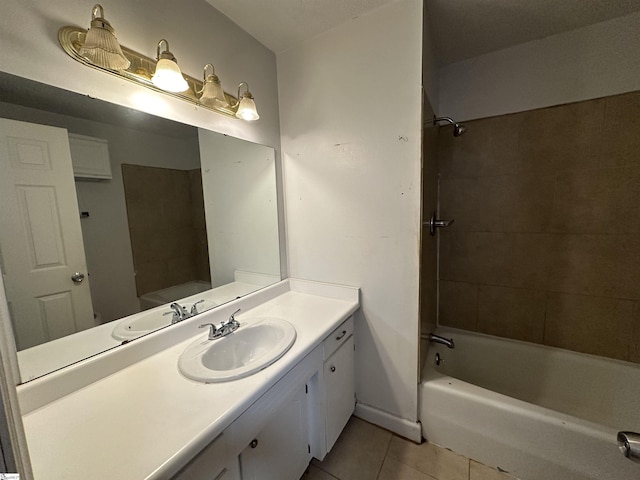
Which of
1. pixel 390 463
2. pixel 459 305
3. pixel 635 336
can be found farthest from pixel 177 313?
pixel 635 336

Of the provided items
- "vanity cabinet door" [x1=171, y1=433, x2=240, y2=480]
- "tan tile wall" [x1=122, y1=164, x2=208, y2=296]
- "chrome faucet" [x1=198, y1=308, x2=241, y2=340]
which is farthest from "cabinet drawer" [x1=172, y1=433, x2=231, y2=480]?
"tan tile wall" [x1=122, y1=164, x2=208, y2=296]

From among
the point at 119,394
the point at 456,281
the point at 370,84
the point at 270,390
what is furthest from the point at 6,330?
the point at 456,281

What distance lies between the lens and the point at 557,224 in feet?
5.25

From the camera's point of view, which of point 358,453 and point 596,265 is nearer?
point 358,453

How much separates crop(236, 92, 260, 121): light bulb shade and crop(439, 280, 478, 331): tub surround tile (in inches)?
70.9

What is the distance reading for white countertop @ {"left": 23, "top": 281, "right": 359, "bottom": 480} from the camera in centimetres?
56

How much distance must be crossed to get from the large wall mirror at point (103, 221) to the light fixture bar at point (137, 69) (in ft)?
0.37

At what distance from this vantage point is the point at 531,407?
1.18m

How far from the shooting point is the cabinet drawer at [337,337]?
1.21 meters

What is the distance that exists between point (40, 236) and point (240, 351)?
2.69 feet

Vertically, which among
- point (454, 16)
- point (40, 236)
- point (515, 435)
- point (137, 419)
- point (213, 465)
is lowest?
point (515, 435)

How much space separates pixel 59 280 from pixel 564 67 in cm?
268

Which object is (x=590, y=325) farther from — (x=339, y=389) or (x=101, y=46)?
(x=101, y=46)

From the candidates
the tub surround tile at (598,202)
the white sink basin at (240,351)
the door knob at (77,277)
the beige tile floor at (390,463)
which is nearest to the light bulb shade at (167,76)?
the door knob at (77,277)
